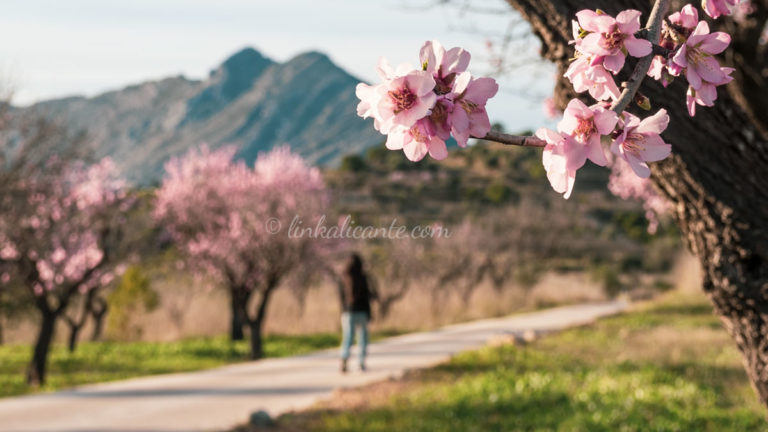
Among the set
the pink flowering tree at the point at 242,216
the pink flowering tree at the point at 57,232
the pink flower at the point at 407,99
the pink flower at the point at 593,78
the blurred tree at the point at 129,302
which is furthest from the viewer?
the blurred tree at the point at 129,302

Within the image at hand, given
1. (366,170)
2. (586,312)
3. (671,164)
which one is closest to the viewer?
(671,164)

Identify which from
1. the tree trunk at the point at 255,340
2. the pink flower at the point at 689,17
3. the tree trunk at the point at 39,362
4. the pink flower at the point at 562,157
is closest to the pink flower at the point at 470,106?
the pink flower at the point at 562,157

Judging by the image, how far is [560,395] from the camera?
7.29 metres

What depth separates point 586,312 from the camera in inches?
770

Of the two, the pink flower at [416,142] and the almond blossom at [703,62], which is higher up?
the almond blossom at [703,62]

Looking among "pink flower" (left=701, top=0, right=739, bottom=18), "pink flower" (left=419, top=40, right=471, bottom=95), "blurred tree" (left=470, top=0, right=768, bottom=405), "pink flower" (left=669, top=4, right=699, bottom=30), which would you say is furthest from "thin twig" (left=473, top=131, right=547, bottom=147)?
"blurred tree" (left=470, top=0, right=768, bottom=405)

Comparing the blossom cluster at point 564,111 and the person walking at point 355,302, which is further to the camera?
the person walking at point 355,302

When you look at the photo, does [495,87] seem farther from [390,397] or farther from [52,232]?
[52,232]

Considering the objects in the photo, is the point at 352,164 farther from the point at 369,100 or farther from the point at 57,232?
Answer: the point at 369,100

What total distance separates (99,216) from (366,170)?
46.5 meters

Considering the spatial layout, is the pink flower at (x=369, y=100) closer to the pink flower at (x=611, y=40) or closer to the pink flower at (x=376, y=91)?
the pink flower at (x=376, y=91)

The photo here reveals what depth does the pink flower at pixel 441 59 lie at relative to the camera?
4.39ft

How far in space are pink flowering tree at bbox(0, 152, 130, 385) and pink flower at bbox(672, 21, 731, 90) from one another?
32.7 ft

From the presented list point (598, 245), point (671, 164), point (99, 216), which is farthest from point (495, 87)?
point (598, 245)
